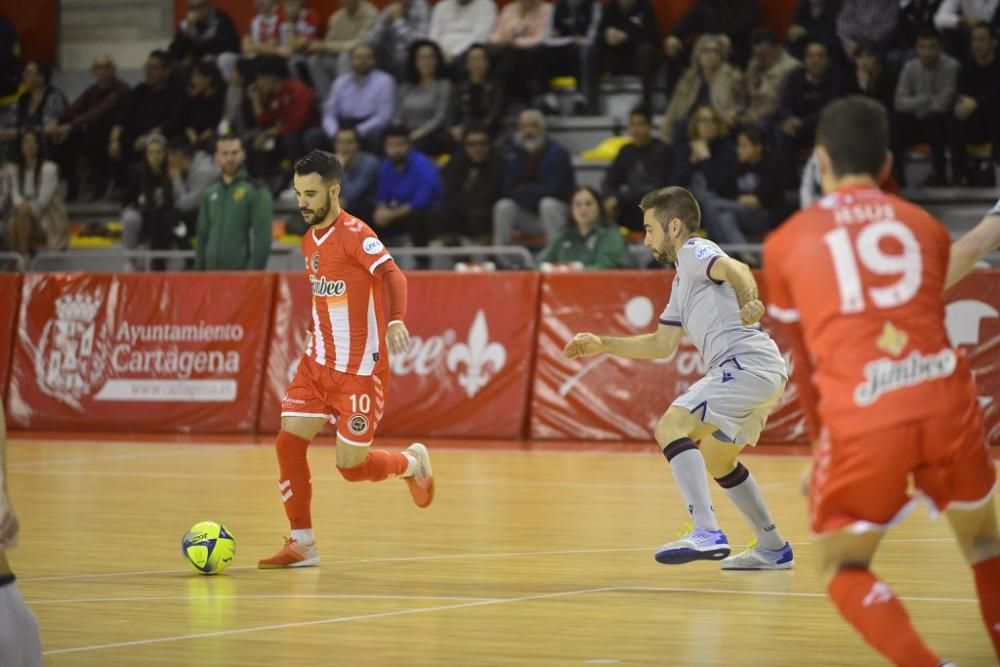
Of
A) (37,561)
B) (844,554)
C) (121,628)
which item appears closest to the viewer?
(844,554)

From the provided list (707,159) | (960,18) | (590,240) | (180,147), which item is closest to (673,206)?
(590,240)

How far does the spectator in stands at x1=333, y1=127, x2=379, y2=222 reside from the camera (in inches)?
750

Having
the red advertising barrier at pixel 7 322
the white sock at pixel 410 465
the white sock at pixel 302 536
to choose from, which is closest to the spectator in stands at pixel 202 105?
the red advertising barrier at pixel 7 322

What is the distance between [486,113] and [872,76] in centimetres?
464

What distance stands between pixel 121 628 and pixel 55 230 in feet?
50.8

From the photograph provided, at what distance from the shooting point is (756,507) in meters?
8.19

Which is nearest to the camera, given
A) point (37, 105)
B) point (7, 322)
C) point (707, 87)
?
point (7, 322)

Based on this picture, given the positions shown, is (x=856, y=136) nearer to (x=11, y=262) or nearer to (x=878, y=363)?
(x=878, y=363)

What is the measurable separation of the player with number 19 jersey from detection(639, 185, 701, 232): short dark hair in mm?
3339

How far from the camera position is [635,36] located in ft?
66.8

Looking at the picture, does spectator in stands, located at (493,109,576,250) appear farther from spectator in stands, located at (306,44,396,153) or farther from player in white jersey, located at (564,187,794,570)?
player in white jersey, located at (564,187,794,570)

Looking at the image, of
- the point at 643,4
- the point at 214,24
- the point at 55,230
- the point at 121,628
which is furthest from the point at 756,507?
the point at 214,24

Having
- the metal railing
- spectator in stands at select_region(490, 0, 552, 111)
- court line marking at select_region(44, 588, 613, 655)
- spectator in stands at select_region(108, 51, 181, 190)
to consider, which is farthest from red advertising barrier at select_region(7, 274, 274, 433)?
court line marking at select_region(44, 588, 613, 655)

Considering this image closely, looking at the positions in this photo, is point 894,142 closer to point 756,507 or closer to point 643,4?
point 643,4
